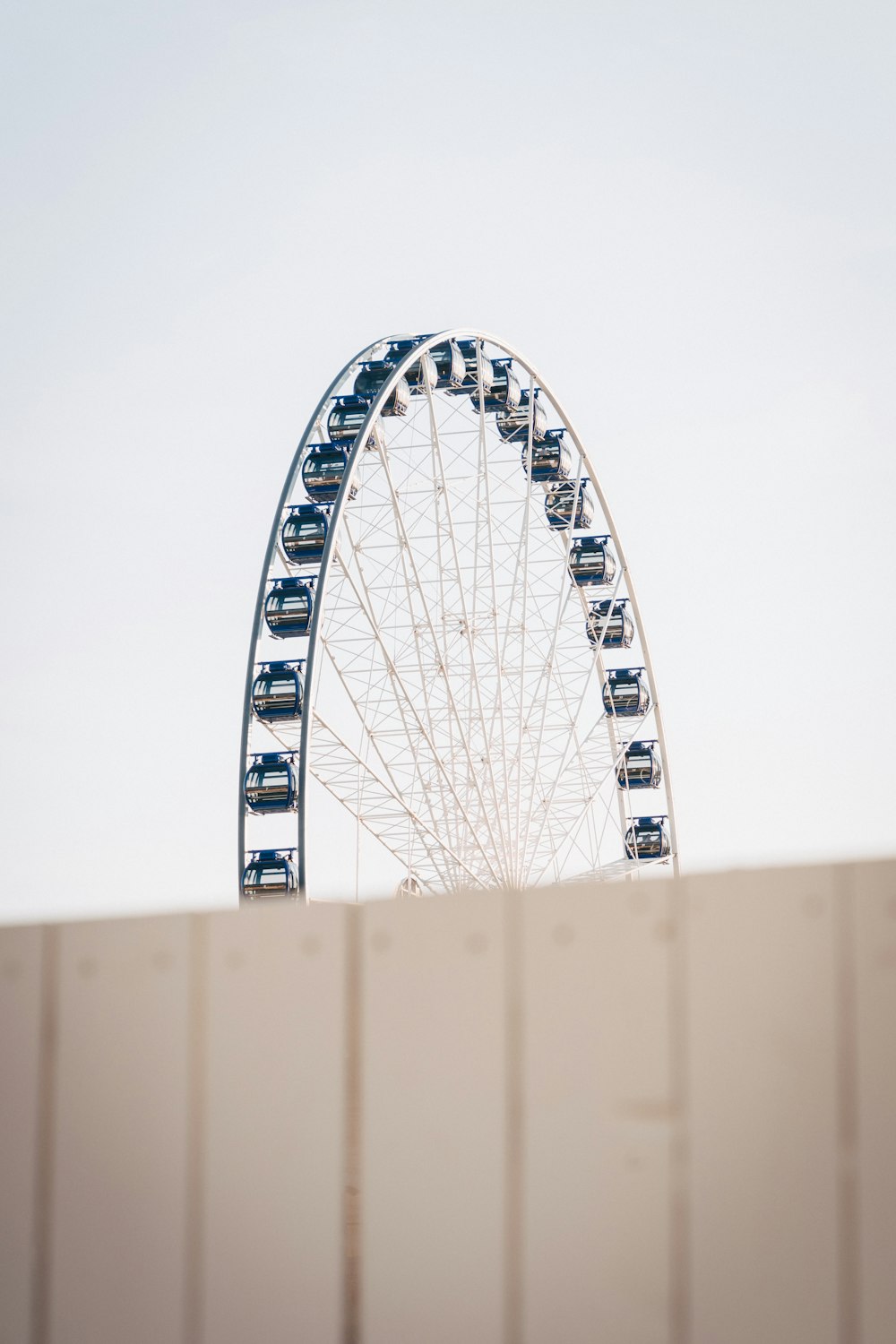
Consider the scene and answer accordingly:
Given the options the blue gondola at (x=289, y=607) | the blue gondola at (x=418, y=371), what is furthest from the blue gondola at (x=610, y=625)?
the blue gondola at (x=289, y=607)

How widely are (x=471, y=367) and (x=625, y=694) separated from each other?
768cm

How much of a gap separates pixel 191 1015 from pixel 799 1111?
2.66ft

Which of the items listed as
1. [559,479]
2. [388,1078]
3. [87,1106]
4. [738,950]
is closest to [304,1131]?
[388,1078]

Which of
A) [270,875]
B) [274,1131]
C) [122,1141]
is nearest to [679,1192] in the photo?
[274,1131]

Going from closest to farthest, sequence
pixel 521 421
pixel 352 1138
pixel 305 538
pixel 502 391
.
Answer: pixel 352 1138 < pixel 305 538 < pixel 502 391 < pixel 521 421

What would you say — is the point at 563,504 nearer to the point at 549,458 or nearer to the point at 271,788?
the point at 549,458

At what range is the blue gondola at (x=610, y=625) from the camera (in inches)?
1335

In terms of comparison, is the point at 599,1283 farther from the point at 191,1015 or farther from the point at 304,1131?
the point at 191,1015

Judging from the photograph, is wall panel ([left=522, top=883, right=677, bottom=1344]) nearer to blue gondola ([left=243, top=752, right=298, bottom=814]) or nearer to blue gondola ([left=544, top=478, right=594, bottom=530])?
blue gondola ([left=243, top=752, right=298, bottom=814])

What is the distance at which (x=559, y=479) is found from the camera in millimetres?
33781

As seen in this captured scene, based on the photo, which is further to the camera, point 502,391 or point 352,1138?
point 502,391

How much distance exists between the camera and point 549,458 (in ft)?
111

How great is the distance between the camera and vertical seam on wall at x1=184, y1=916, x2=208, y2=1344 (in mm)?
2250

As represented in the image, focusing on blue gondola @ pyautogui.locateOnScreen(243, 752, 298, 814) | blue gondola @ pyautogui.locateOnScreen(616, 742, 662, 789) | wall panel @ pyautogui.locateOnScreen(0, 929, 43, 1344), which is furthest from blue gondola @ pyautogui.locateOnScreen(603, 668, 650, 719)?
wall panel @ pyautogui.locateOnScreen(0, 929, 43, 1344)
